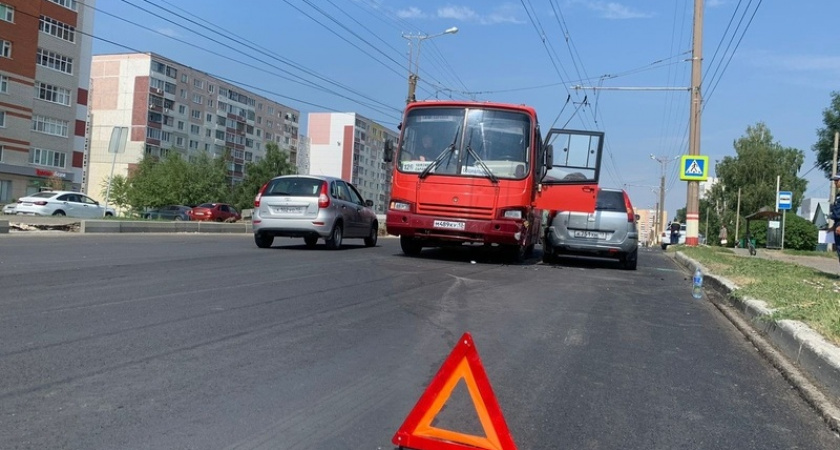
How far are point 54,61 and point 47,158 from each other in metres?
8.17

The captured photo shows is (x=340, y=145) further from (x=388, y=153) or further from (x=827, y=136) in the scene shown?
(x=388, y=153)

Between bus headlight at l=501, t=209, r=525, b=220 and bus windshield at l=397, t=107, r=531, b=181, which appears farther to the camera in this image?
bus windshield at l=397, t=107, r=531, b=181

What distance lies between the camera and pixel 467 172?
485 inches

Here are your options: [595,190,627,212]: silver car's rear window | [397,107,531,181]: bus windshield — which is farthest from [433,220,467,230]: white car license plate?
[595,190,627,212]: silver car's rear window

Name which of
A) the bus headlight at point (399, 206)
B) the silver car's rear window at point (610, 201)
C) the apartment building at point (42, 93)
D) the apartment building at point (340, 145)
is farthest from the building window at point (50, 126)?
the apartment building at point (340, 145)

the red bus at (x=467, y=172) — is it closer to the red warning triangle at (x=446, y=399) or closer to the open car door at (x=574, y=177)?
the open car door at (x=574, y=177)

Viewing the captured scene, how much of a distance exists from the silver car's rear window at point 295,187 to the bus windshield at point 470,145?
1969 mm

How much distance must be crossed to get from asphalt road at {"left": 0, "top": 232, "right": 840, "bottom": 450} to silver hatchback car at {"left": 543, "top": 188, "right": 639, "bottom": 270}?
4905 mm

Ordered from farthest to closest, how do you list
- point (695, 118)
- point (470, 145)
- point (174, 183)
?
point (174, 183)
point (695, 118)
point (470, 145)

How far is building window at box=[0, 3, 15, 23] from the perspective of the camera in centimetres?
5100

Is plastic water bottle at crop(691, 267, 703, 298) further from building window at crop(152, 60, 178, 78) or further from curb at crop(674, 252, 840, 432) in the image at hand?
building window at crop(152, 60, 178, 78)

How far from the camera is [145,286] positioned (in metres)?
7.30

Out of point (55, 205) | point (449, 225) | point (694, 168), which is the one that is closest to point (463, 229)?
point (449, 225)

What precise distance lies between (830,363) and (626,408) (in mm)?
1653
